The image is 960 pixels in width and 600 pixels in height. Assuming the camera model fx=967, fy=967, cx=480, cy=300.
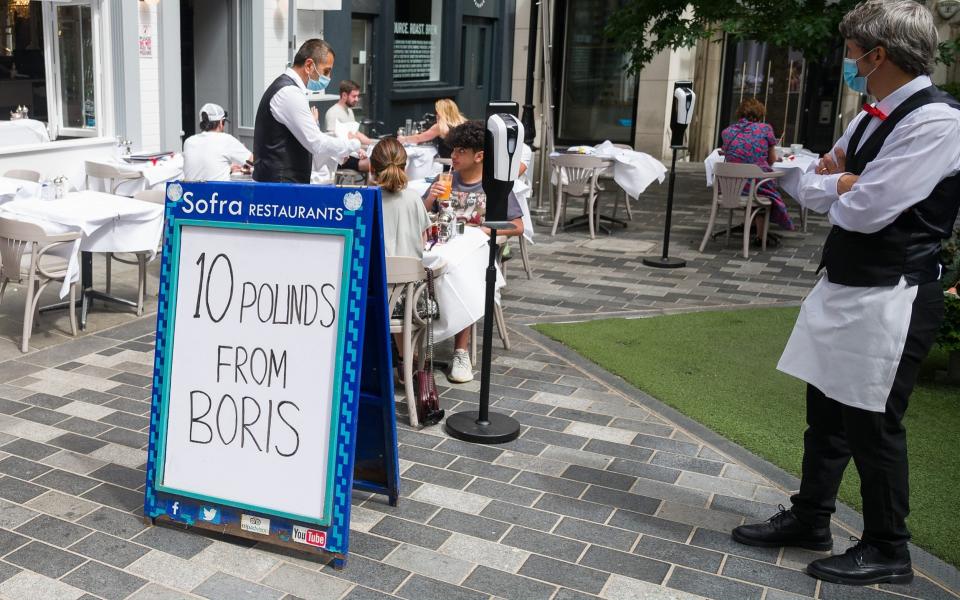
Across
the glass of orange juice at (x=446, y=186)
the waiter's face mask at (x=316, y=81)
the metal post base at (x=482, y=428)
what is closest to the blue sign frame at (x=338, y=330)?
the metal post base at (x=482, y=428)

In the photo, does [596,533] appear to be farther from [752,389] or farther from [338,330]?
[752,389]

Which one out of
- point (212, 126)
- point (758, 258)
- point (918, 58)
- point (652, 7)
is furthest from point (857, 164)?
point (652, 7)

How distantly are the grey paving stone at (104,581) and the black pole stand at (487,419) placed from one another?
180 centimetres

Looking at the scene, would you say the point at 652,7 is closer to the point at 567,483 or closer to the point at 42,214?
the point at 42,214

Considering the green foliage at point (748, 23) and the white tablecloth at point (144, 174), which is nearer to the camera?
the white tablecloth at point (144, 174)

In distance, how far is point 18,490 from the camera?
3.96 m

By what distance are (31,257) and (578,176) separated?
5959 mm

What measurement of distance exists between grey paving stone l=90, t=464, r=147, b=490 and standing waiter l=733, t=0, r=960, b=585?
2.69 metres

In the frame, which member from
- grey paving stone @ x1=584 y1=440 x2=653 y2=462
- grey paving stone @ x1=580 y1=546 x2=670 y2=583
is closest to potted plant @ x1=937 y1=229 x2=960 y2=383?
grey paving stone @ x1=584 y1=440 x2=653 y2=462

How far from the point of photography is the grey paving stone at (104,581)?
126 inches

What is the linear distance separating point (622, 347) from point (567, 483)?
2349mm

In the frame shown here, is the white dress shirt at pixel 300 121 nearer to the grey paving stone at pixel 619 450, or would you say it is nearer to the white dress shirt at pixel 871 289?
the grey paving stone at pixel 619 450

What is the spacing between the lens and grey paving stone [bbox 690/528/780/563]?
3.63 metres

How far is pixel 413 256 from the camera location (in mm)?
5039
